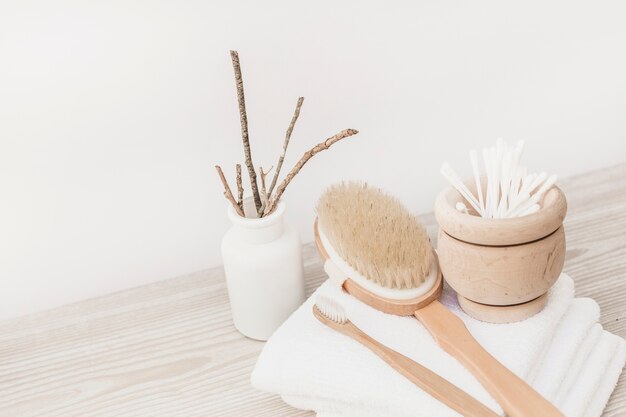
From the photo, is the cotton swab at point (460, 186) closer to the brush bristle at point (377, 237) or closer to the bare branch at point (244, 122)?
the brush bristle at point (377, 237)

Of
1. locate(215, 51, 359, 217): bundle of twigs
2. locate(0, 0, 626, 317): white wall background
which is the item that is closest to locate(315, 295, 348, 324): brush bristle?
locate(215, 51, 359, 217): bundle of twigs

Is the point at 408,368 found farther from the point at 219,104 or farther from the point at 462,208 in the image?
the point at 219,104

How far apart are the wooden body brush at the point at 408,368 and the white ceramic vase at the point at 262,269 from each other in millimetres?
58

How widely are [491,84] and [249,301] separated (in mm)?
397

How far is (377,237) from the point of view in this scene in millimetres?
631

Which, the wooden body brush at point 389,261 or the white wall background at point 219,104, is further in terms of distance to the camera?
the white wall background at point 219,104

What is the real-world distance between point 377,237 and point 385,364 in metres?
0.12

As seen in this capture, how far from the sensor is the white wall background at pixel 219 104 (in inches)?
27.8

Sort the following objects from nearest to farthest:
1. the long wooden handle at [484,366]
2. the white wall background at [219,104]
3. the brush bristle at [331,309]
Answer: the long wooden handle at [484,366] < the brush bristle at [331,309] < the white wall background at [219,104]

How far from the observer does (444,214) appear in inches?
22.0

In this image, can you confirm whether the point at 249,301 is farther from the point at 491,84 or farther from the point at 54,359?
the point at 491,84

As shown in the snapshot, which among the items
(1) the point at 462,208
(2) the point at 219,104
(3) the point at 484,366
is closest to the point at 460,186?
(1) the point at 462,208

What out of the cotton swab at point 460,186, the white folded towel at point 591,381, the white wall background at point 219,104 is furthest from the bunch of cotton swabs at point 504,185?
the white wall background at point 219,104

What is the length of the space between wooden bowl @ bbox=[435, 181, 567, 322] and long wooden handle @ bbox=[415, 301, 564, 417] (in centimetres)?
3
